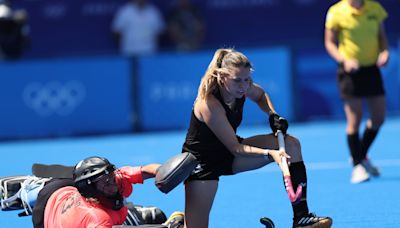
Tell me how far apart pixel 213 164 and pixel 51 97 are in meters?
9.06

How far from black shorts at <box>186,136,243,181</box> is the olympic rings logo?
896 centimetres

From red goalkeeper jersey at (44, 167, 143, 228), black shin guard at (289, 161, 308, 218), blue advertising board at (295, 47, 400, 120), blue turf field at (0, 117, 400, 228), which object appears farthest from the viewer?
blue advertising board at (295, 47, 400, 120)

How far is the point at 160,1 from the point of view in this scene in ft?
60.4

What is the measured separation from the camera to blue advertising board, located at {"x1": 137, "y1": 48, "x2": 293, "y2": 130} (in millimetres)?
16000

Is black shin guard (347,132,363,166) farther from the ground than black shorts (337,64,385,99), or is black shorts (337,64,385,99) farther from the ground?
black shorts (337,64,385,99)

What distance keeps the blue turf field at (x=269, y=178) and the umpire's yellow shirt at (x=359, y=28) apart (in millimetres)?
1265

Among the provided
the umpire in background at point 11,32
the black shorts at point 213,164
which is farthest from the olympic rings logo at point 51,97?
the black shorts at point 213,164

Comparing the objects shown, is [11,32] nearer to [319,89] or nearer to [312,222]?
[319,89]

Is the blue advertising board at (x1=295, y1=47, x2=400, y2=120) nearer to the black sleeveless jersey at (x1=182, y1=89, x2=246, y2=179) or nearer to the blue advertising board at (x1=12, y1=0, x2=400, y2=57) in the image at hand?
the blue advertising board at (x1=12, y1=0, x2=400, y2=57)

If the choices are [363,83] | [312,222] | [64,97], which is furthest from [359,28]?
[64,97]

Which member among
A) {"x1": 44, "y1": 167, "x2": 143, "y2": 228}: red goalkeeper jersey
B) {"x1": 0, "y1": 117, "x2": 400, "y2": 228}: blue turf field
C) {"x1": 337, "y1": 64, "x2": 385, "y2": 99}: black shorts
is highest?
{"x1": 337, "y1": 64, "x2": 385, "y2": 99}: black shorts

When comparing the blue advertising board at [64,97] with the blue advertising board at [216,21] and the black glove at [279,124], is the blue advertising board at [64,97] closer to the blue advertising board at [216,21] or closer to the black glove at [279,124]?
the blue advertising board at [216,21]

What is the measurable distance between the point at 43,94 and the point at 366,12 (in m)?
7.04

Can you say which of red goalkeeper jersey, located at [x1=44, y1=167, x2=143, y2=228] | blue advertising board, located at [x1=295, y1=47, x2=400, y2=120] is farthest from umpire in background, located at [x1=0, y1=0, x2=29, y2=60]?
red goalkeeper jersey, located at [x1=44, y1=167, x2=143, y2=228]
